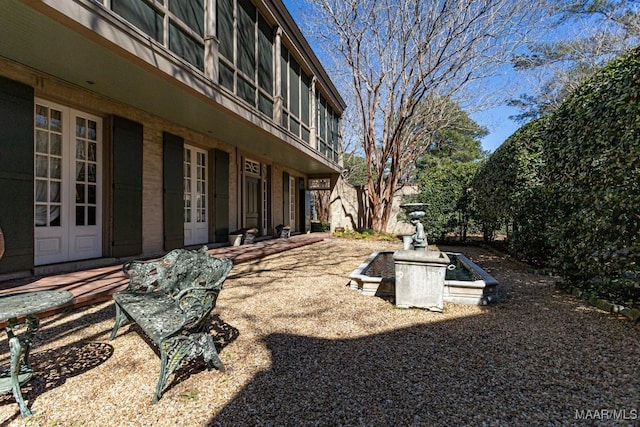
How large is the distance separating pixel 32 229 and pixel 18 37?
238 cm

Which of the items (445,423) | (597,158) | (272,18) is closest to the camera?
(445,423)

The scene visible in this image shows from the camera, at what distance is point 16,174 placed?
392 cm

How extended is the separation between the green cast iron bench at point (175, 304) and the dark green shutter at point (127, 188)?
9.53ft

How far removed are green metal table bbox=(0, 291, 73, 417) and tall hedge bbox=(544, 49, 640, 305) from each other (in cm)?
481

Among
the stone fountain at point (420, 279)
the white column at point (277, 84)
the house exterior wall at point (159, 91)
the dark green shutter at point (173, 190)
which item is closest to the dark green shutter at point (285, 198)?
the house exterior wall at point (159, 91)

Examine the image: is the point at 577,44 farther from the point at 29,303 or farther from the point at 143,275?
the point at 29,303

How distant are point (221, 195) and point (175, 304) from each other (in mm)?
5868

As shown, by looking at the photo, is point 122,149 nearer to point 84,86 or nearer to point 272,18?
point 84,86

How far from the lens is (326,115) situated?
11.9 m

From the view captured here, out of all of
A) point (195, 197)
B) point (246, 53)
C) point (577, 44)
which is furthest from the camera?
point (577, 44)

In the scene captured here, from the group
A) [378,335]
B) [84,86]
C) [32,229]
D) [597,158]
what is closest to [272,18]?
[84,86]

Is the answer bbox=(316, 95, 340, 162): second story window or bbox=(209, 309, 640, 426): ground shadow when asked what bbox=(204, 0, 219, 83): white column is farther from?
bbox=(316, 95, 340, 162): second story window

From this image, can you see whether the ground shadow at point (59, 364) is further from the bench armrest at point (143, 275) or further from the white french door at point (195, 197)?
the white french door at point (195, 197)

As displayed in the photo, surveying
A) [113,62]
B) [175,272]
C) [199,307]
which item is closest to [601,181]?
[199,307]
